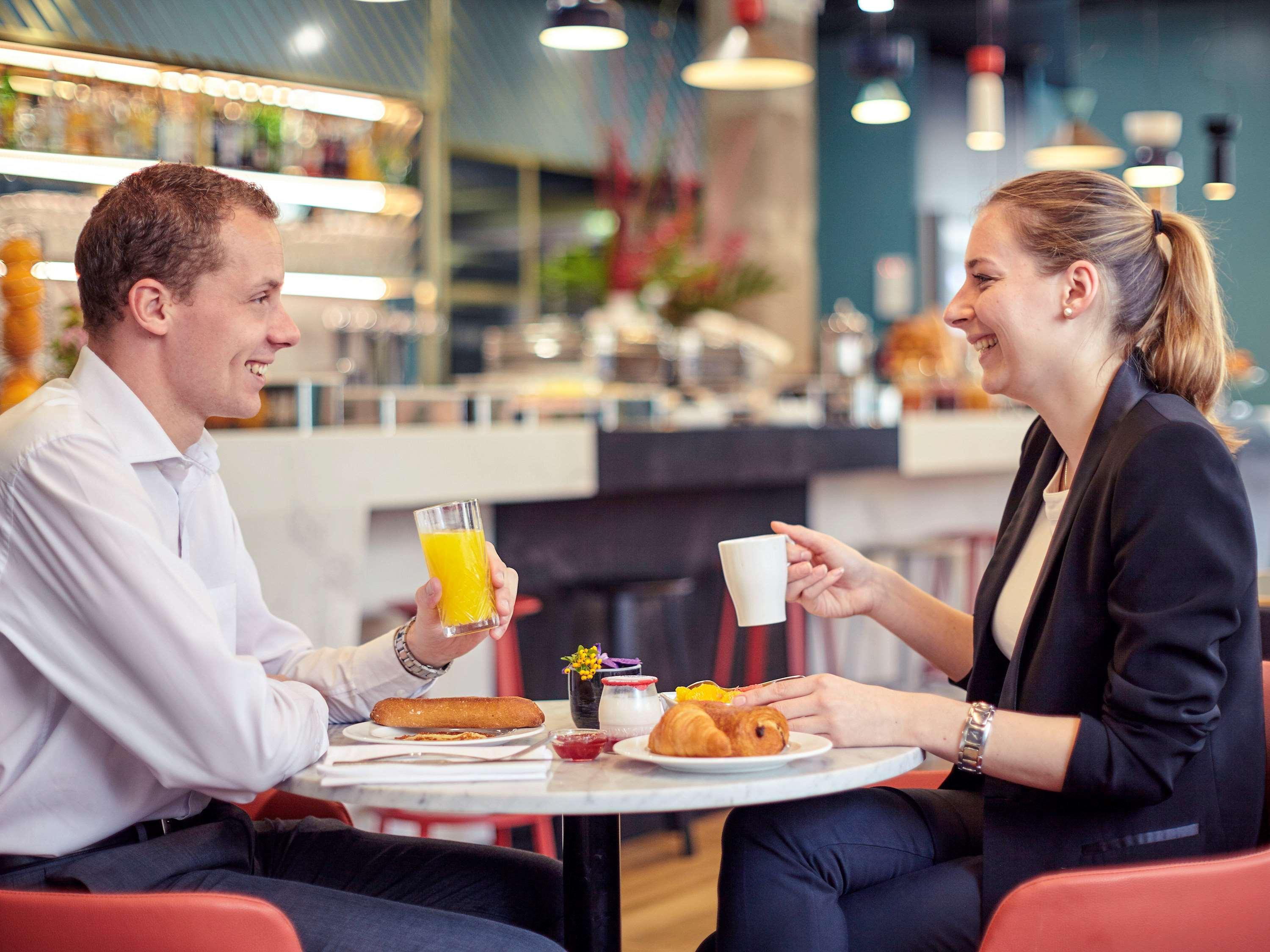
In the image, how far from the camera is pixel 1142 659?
4.99 feet

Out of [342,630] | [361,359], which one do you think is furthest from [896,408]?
[342,630]

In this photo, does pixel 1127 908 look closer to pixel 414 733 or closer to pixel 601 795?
pixel 601 795

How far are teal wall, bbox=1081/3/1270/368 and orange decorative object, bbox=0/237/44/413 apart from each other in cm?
1046

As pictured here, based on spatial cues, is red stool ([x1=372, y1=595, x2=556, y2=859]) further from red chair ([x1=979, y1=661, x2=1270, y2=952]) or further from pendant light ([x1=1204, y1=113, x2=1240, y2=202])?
pendant light ([x1=1204, y1=113, x2=1240, y2=202])

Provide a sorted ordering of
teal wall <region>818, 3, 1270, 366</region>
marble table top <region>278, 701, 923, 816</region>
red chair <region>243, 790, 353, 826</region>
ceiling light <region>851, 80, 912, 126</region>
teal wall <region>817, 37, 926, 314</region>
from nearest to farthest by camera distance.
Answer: marble table top <region>278, 701, 923, 816</region>, red chair <region>243, 790, 353, 826</region>, ceiling light <region>851, 80, 912, 126</region>, teal wall <region>817, 37, 926, 314</region>, teal wall <region>818, 3, 1270, 366</region>

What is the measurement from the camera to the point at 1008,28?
10188 mm

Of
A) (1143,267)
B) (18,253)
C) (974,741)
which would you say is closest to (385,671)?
(974,741)

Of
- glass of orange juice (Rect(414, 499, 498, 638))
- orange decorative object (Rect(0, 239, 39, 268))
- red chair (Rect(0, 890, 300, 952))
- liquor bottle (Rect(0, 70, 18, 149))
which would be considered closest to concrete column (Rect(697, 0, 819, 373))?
liquor bottle (Rect(0, 70, 18, 149))

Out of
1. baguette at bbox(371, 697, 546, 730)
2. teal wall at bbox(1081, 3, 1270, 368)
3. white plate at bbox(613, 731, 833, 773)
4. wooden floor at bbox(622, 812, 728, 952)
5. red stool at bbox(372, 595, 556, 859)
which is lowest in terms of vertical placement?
wooden floor at bbox(622, 812, 728, 952)

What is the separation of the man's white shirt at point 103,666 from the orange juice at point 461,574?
215 millimetres

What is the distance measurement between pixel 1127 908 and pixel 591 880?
608mm

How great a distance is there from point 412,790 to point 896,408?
4156 mm

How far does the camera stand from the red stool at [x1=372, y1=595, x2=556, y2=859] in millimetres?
3250

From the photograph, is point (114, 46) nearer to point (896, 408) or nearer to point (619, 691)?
point (896, 408)
